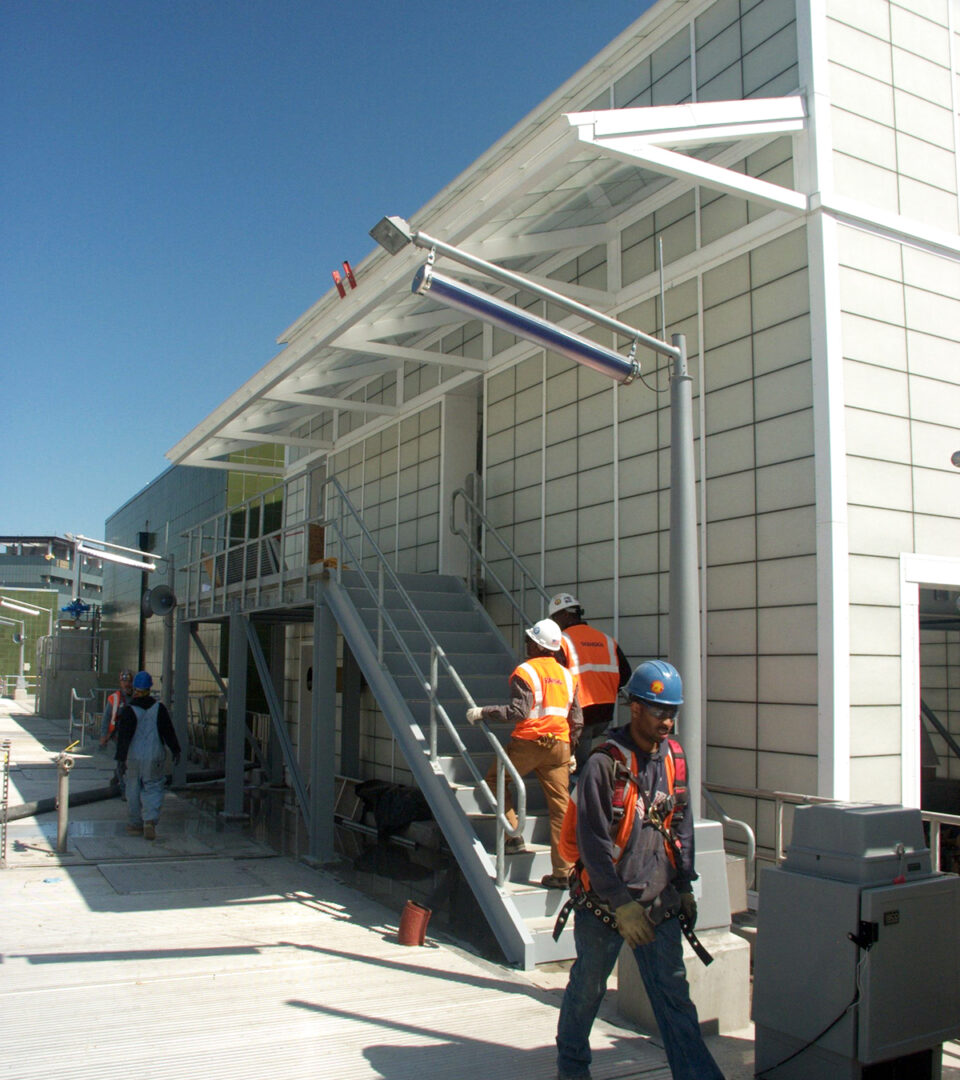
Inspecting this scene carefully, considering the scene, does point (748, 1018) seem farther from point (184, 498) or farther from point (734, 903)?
point (184, 498)

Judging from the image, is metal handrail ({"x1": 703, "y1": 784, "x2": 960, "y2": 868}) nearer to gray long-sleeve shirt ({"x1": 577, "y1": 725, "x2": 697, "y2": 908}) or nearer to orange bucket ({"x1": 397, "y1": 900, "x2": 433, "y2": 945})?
orange bucket ({"x1": 397, "y1": 900, "x2": 433, "y2": 945})

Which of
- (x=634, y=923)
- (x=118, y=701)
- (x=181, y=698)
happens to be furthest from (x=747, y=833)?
(x=118, y=701)

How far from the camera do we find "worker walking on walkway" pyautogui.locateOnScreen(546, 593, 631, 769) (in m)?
7.55

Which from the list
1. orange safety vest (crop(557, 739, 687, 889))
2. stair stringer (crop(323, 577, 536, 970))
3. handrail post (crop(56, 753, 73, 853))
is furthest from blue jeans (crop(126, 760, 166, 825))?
orange safety vest (crop(557, 739, 687, 889))

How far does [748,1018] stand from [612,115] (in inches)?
218

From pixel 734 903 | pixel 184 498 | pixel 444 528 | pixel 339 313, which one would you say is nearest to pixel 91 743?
pixel 184 498

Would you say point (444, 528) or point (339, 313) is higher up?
point (339, 313)

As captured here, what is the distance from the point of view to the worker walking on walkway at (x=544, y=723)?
6.82 metres

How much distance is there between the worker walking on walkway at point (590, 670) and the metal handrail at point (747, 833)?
3.12ft

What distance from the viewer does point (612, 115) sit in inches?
258

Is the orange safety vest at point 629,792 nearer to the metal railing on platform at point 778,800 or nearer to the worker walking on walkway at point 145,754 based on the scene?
the metal railing on platform at point 778,800

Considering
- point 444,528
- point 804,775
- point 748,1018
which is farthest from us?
point 444,528

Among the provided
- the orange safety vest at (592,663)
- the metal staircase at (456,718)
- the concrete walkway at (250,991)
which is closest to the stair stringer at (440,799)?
the metal staircase at (456,718)

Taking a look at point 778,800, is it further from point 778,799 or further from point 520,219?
point 520,219
